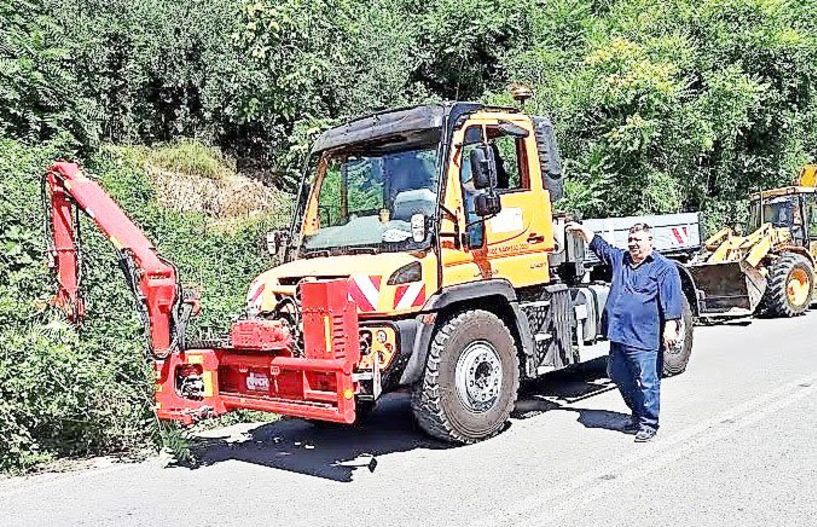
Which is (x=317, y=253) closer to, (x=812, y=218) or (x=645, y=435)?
(x=645, y=435)

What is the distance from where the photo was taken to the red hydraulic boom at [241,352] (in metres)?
6.45

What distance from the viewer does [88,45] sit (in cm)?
1866

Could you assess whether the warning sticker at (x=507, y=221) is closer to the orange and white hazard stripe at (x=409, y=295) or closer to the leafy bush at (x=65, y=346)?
the orange and white hazard stripe at (x=409, y=295)

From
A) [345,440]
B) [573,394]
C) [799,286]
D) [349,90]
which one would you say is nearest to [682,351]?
[573,394]

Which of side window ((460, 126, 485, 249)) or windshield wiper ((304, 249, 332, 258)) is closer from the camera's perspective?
side window ((460, 126, 485, 249))

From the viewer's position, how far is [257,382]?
22.7 feet

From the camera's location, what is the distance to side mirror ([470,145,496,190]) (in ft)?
24.1

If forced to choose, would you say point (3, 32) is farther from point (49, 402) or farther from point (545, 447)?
point (545, 447)

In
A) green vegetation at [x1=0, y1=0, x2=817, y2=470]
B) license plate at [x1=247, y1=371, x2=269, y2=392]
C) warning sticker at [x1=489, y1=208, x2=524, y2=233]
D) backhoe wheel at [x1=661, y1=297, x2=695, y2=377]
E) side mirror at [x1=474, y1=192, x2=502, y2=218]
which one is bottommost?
backhoe wheel at [x1=661, y1=297, x2=695, y2=377]

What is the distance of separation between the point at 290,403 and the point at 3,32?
388 inches

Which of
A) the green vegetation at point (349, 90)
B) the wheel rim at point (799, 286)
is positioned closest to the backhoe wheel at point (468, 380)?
the green vegetation at point (349, 90)

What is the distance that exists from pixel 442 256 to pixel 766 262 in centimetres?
1051

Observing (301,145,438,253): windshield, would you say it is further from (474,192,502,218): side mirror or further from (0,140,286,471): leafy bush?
(0,140,286,471): leafy bush

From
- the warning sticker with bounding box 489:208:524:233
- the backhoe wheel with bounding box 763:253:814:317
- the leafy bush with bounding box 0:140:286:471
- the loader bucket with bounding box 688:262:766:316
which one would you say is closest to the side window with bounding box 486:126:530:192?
the warning sticker with bounding box 489:208:524:233
